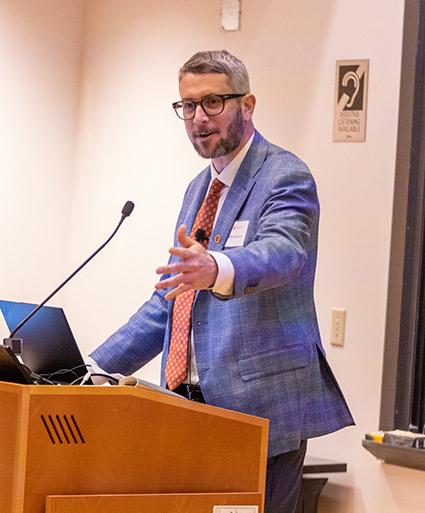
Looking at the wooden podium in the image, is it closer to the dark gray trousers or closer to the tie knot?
the dark gray trousers

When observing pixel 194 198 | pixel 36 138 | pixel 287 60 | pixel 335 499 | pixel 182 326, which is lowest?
pixel 335 499

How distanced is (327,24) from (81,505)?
7.49ft

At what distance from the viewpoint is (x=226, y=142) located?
240 cm

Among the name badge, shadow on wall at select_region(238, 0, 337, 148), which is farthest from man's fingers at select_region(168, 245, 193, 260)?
shadow on wall at select_region(238, 0, 337, 148)

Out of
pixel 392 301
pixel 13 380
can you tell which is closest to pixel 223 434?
pixel 13 380

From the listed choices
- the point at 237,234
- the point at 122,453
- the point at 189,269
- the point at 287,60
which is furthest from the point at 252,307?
the point at 287,60

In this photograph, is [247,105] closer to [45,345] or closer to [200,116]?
[200,116]

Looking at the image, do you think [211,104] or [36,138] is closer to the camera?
[211,104]

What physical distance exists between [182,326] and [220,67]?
659 millimetres

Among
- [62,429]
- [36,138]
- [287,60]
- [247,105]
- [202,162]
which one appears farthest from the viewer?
[36,138]

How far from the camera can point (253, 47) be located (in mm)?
3602

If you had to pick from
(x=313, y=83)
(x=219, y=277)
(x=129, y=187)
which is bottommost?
(x=219, y=277)

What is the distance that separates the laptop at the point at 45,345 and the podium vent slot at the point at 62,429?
2.06 ft

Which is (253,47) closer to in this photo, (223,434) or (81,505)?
(223,434)
